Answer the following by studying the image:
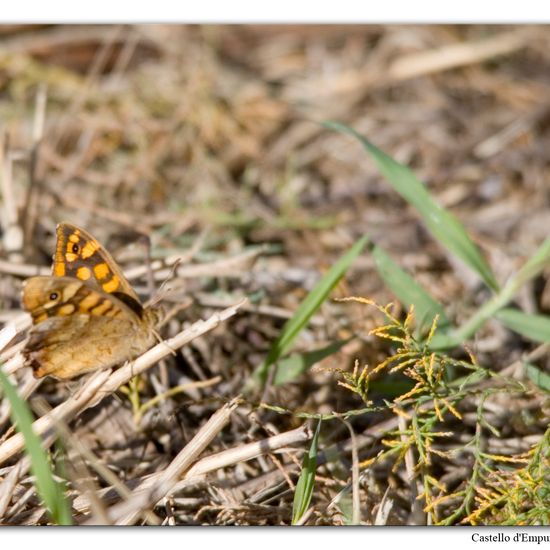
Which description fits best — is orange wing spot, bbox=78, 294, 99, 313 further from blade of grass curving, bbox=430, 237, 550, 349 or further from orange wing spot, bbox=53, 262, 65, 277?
blade of grass curving, bbox=430, 237, 550, 349

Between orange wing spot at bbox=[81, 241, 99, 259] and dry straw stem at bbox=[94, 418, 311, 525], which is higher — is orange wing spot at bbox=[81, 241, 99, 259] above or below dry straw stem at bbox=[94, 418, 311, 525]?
above

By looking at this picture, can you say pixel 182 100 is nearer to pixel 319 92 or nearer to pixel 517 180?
pixel 319 92

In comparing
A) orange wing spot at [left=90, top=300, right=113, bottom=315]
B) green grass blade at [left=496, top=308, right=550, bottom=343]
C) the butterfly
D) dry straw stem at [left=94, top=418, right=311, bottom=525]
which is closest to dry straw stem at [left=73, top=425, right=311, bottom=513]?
dry straw stem at [left=94, top=418, right=311, bottom=525]

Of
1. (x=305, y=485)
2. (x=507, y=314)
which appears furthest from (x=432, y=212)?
(x=305, y=485)

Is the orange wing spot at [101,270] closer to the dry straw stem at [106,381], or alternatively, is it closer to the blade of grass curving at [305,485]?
the dry straw stem at [106,381]

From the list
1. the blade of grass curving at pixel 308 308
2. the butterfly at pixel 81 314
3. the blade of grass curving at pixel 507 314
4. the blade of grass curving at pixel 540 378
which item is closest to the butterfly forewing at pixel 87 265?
the butterfly at pixel 81 314

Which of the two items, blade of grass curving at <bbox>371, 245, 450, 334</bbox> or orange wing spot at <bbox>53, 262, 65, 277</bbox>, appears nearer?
orange wing spot at <bbox>53, 262, 65, 277</bbox>

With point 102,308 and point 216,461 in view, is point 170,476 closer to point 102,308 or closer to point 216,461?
point 216,461
